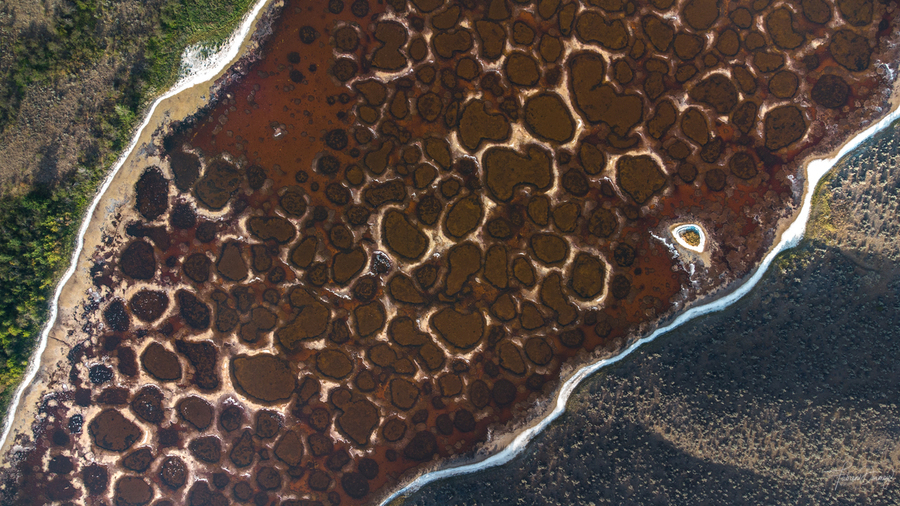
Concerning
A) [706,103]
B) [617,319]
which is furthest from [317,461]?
[706,103]

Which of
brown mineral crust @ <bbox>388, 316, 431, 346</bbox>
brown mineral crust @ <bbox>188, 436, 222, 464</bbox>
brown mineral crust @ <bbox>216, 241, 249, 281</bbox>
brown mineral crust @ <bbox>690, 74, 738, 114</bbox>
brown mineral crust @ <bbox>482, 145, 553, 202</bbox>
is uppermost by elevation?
brown mineral crust @ <bbox>690, 74, 738, 114</bbox>

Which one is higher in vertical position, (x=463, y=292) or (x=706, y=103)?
(x=706, y=103)

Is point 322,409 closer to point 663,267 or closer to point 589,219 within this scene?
point 589,219

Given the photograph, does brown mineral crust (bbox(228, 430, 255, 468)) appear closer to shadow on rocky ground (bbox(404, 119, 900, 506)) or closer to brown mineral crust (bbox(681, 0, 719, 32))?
shadow on rocky ground (bbox(404, 119, 900, 506))

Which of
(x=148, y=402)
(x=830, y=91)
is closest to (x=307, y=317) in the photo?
(x=148, y=402)

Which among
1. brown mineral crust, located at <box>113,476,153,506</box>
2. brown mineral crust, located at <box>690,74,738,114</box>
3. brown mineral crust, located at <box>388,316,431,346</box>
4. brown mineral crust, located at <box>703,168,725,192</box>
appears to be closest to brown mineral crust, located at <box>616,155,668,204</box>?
brown mineral crust, located at <box>703,168,725,192</box>

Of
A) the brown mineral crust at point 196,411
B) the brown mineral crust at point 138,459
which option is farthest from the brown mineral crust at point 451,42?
the brown mineral crust at point 138,459
